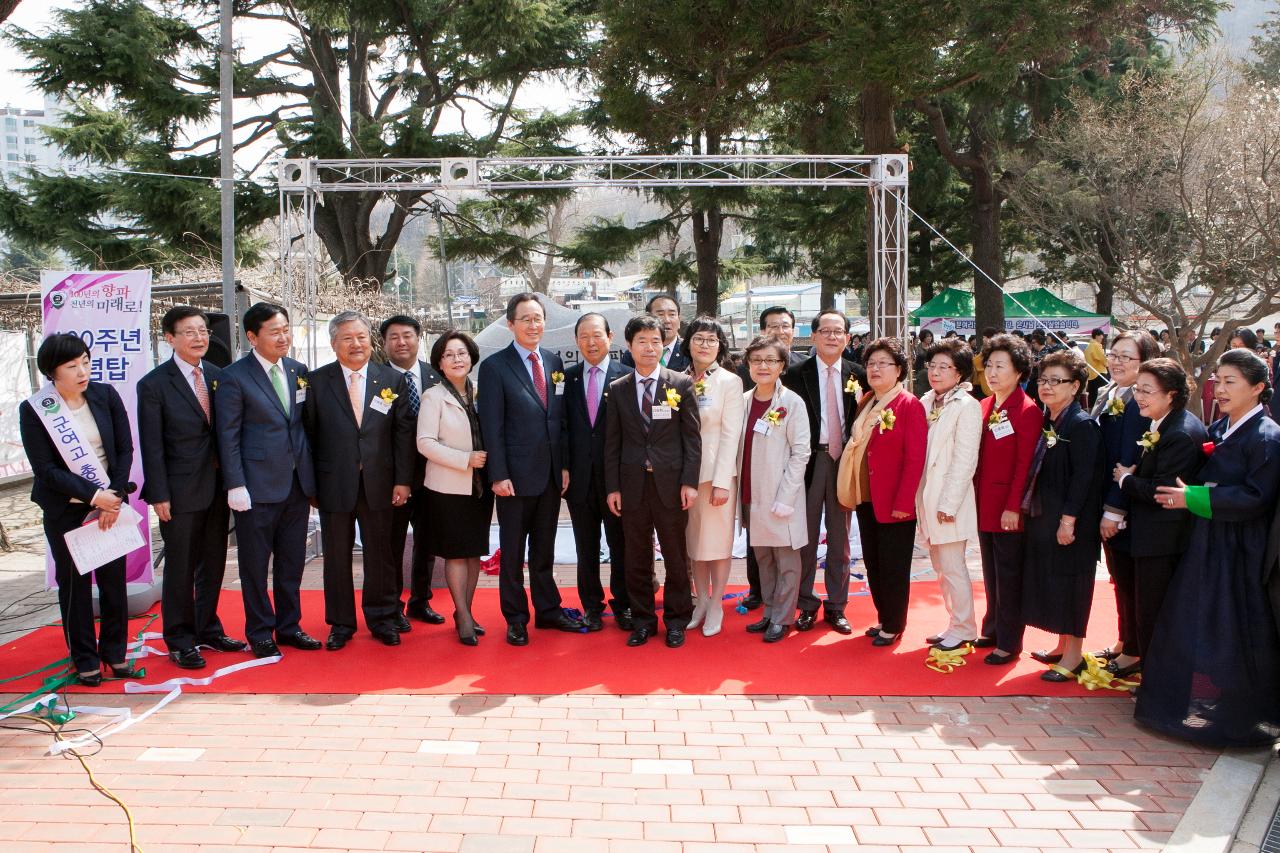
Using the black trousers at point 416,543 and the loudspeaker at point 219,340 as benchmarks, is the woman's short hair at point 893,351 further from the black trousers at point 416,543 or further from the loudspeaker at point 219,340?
the loudspeaker at point 219,340

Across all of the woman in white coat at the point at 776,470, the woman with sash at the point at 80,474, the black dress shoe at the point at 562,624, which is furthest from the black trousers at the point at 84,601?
the woman in white coat at the point at 776,470

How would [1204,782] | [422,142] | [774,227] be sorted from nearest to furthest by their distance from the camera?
[1204,782] < [422,142] < [774,227]

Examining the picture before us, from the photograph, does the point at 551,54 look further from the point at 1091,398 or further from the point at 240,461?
the point at 240,461

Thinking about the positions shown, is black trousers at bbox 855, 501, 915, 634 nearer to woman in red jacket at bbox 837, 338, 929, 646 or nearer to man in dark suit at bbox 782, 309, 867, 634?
woman in red jacket at bbox 837, 338, 929, 646

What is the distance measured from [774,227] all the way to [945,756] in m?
15.7

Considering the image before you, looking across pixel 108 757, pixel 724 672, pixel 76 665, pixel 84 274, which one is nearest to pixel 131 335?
pixel 84 274

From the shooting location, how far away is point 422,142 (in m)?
14.8

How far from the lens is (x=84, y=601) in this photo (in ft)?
13.5

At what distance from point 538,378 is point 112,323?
256cm

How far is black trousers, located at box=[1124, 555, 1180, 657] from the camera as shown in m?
3.67

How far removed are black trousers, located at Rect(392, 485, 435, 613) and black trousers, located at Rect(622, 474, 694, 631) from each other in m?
1.10

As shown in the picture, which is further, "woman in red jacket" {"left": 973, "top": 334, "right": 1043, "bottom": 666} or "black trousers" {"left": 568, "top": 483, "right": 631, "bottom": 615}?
"black trousers" {"left": 568, "top": 483, "right": 631, "bottom": 615}

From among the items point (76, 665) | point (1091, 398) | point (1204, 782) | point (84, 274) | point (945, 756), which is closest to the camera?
point (1204, 782)

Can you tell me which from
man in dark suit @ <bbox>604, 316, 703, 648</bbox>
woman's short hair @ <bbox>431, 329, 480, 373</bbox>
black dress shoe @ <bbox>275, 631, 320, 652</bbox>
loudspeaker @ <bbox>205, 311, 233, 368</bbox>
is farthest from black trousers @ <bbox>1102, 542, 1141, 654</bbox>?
loudspeaker @ <bbox>205, 311, 233, 368</bbox>
